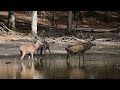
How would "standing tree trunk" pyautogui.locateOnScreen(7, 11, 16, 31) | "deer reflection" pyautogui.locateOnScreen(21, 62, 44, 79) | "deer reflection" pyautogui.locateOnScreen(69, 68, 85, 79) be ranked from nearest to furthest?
1. "deer reflection" pyautogui.locateOnScreen(69, 68, 85, 79)
2. "deer reflection" pyautogui.locateOnScreen(21, 62, 44, 79)
3. "standing tree trunk" pyautogui.locateOnScreen(7, 11, 16, 31)

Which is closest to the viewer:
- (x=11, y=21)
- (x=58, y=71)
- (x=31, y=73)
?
(x=31, y=73)

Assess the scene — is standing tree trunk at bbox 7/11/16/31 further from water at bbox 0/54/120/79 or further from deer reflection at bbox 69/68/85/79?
deer reflection at bbox 69/68/85/79

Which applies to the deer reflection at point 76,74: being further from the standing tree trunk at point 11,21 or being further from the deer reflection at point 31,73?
the standing tree trunk at point 11,21

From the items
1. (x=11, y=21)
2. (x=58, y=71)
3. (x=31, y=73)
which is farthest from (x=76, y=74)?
(x=11, y=21)

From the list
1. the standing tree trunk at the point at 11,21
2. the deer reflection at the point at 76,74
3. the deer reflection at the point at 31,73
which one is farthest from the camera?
the standing tree trunk at the point at 11,21

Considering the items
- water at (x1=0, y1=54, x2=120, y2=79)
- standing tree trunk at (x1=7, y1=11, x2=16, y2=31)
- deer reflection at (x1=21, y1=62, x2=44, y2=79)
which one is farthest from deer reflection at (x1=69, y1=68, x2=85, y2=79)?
standing tree trunk at (x1=7, y1=11, x2=16, y2=31)

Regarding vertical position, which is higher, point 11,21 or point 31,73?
point 11,21

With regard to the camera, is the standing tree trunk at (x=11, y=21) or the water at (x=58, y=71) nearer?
the water at (x=58, y=71)

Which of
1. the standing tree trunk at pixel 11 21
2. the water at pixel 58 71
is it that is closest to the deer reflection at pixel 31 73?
the water at pixel 58 71

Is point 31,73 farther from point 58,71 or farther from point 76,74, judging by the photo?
point 76,74

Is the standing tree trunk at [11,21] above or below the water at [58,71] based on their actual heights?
above
